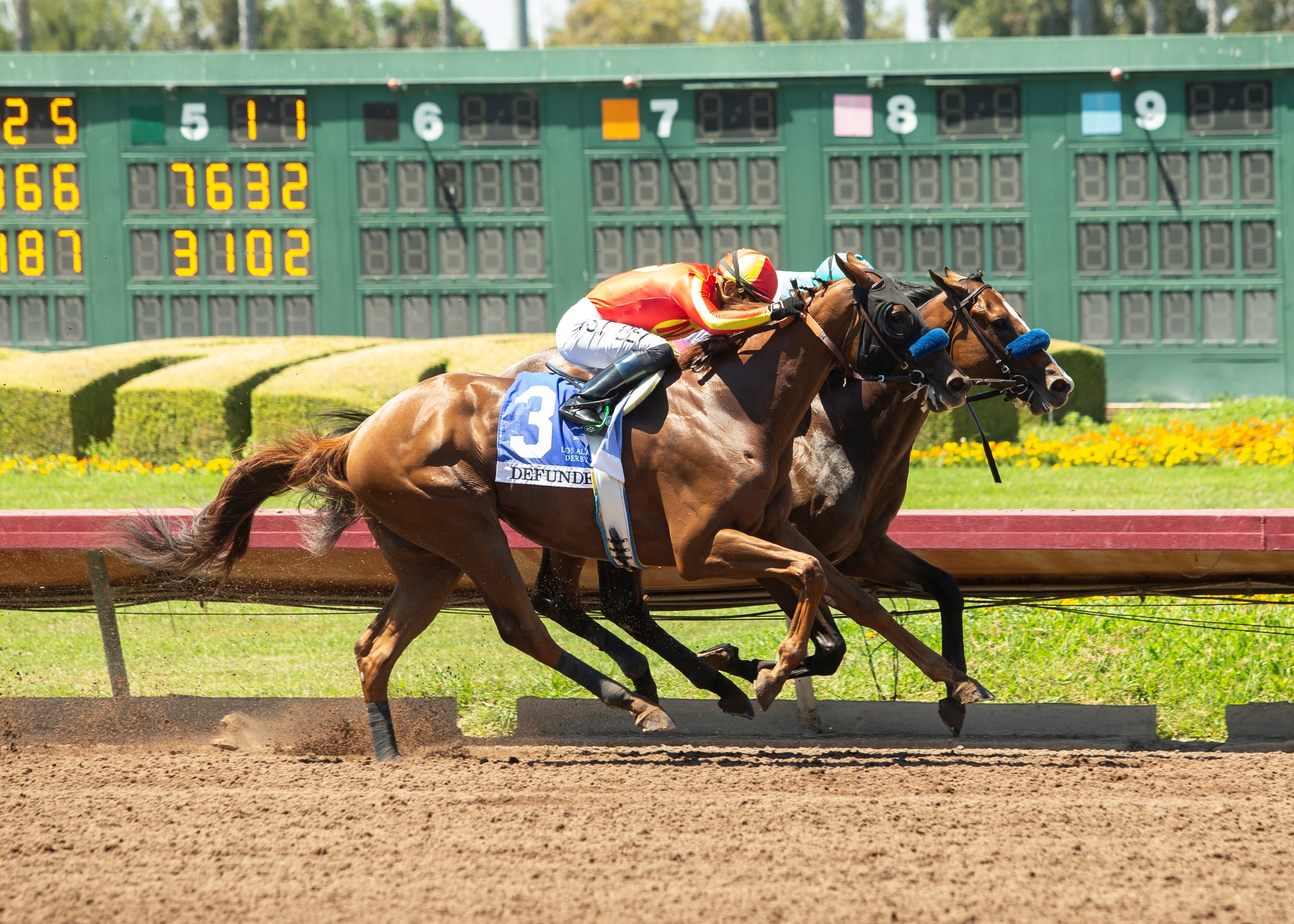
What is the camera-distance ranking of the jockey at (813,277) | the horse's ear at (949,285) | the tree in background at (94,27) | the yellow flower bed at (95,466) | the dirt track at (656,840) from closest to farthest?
the dirt track at (656,840) < the jockey at (813,277) < the horse's ear at (949,285) < the yellow flower bed at (95,466) < the tree in background at (94,27)

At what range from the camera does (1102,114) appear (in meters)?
12.2

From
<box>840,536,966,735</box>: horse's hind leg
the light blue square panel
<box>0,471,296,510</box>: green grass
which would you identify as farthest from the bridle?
the light blue square panel

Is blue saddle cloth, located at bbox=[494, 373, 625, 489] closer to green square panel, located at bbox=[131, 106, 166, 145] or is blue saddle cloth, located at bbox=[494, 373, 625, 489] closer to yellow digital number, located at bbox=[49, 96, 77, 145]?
green square panel, located at bbox=[131, 106, 166, 145]

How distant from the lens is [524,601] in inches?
202

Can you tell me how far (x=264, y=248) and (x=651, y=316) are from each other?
810cm

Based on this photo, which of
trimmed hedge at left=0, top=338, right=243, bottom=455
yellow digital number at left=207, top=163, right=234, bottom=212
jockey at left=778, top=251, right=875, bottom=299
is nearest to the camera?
jockey at left=778, top=251, right=875, bottom=299

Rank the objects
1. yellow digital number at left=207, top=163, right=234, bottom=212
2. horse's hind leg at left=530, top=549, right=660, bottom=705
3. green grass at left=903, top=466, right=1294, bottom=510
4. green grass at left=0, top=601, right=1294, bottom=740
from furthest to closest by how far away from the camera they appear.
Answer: yellow digital number at left=207, top=163, right=234, bottom=212, green grass at left=903, top=466, right=1294, bottom=510, green grass at left=0, top=601, right=1294, bottom=740, horse's hind leg at left=530, top=549, right=660, bottom=705

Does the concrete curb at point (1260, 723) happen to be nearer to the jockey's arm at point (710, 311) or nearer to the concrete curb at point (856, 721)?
the concrete curb at point (856, 721)

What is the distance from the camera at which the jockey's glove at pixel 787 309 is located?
4.88 meters

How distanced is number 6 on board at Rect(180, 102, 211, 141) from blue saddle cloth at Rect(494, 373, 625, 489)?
839cm

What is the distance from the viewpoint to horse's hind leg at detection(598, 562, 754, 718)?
520 cm

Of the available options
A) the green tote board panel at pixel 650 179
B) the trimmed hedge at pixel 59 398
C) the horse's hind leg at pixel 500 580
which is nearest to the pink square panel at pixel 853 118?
the green tote board panel at pixel 650 179

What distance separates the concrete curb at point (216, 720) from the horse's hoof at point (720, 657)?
47.4 inches

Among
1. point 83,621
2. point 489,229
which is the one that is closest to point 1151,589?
point 83,621
